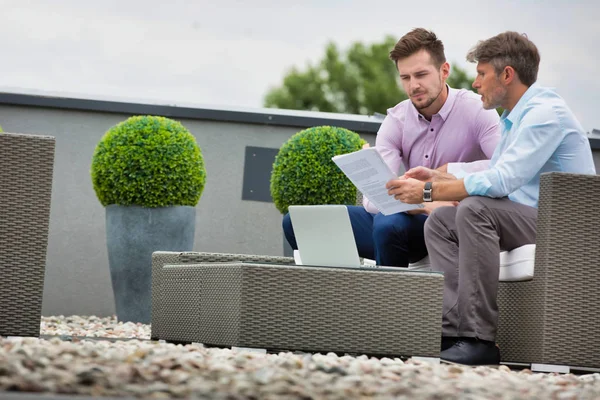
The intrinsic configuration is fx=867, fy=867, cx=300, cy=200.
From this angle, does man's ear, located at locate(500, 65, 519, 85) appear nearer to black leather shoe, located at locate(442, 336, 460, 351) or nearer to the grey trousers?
the grey trousers

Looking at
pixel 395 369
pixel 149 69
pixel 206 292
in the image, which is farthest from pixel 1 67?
pixel 395 369

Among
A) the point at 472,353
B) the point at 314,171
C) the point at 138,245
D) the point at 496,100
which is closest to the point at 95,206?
the point at 138,245

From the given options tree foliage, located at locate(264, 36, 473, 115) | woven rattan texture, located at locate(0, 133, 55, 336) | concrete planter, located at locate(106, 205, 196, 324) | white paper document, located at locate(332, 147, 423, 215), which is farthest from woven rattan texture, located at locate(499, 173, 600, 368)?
tree foliage, located at locate(264, 36, 473, 115)

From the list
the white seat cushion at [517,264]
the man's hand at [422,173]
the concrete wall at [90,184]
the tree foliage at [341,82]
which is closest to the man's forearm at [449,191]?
the man's hand at [422,173]

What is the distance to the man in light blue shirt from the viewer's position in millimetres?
3439

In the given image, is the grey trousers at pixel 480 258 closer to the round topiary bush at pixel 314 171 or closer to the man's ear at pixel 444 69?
the man's ear at pixel 444 69

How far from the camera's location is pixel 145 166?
19.3ft

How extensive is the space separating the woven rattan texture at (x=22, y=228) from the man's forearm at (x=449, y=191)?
159 cm

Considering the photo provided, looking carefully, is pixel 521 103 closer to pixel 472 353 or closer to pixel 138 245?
pixel 472 353

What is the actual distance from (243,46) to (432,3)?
5.19 m

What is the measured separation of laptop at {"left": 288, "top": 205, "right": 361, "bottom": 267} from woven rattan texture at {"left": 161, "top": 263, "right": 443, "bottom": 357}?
9 cm

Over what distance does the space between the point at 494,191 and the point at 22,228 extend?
1905 millimetres

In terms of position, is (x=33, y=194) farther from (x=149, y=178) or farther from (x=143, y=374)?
(x=149, y=178)

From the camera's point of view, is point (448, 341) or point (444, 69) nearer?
point (448, 341)
